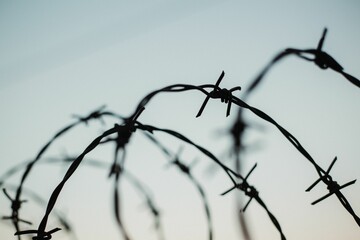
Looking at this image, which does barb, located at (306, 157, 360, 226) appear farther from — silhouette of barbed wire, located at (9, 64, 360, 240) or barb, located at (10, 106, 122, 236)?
barb, located at (10, 106, 122, 236)

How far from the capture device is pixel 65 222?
2102 millimetres

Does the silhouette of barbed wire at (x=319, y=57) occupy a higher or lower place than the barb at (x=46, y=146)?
lower

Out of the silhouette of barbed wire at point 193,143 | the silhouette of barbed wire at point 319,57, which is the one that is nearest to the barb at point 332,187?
the silhouette of barbed wire at point 193,143

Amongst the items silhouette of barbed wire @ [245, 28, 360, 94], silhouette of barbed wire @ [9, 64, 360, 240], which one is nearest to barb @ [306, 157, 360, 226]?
silhouette of barbed wire @ [9, 64, 360, 240]

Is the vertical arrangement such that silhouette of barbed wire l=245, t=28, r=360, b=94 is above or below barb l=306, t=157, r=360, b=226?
above

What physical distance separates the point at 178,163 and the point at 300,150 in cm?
86

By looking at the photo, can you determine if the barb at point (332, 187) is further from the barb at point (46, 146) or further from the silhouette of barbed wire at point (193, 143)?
the barb at point (46, 146)

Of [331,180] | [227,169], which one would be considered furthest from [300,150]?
[227,169]

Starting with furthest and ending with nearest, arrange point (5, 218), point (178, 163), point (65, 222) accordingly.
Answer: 1. point (65, 222)
2. point (178, 163)
3. point (5, 218)

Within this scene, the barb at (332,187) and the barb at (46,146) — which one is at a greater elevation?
the barb at (46,146)

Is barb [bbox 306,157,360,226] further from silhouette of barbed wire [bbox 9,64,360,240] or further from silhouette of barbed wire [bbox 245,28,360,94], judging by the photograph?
silhouette of barbed wire [bbox 245,28,360,94]

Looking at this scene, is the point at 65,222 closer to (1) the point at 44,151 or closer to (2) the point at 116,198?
(2) the point at 116,198

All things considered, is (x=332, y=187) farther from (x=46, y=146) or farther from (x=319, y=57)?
(x=46, y=146)

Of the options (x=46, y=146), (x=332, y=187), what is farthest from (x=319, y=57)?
(x=46, y=146)
